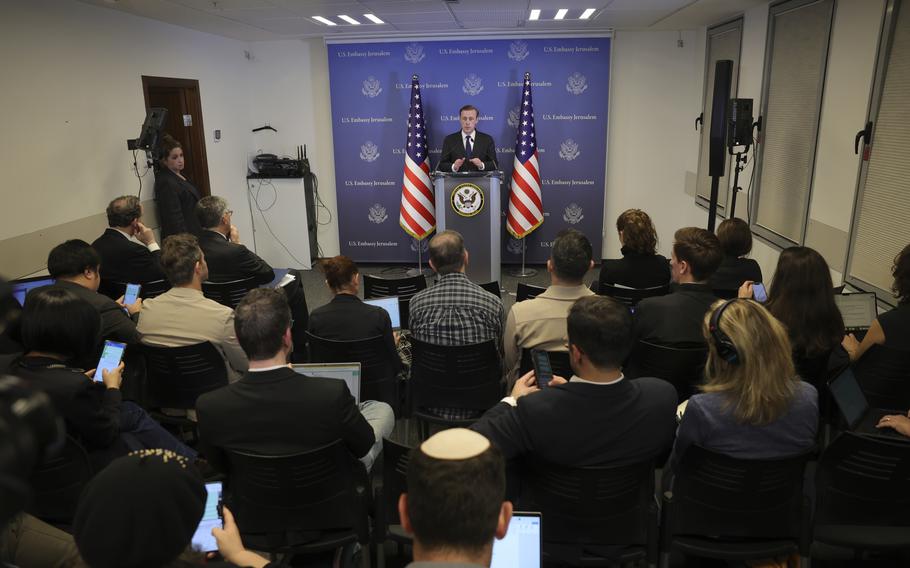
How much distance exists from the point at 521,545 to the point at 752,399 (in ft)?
2.77

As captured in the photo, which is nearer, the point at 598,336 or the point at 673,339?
the point at 598,336

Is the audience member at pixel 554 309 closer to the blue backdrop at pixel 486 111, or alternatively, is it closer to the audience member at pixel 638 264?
the audience member at pixel 638 264

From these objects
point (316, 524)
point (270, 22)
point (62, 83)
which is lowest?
point (316, 524)

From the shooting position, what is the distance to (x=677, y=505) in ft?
6.65

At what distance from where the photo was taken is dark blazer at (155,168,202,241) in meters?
5.61

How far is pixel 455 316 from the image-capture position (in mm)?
3072

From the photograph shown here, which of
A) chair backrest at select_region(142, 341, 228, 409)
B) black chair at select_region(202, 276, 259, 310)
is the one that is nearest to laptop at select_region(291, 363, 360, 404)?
chair backrest at select_region(142, 341, 228, 409)

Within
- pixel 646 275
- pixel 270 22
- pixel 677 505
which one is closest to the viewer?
pixel 677 505

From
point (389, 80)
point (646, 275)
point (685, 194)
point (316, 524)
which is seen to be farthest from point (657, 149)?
point (316, 524)

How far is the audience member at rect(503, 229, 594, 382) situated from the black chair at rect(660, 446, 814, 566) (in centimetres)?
102

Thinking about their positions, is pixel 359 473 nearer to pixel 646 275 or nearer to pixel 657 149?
pixel 646 275

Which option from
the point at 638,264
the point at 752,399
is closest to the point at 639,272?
the point at 638,264

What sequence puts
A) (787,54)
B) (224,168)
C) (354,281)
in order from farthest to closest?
(224,168), (787,54), (354,281)

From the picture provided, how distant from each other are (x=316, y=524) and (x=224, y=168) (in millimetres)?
6093
